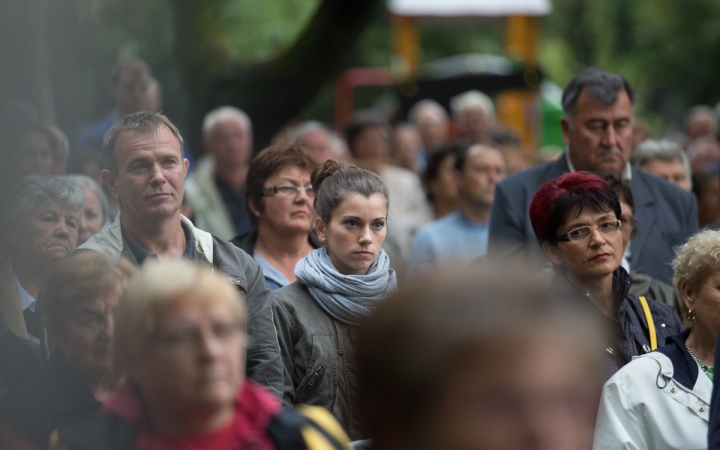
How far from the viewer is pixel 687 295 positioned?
3912 millimetres

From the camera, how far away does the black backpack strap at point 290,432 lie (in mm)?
1971

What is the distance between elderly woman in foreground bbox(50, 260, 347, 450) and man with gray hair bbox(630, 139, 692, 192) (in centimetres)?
484

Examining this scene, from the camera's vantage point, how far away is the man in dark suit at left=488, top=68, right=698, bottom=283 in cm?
511

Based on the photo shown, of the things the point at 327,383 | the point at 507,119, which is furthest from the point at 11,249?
the point at 507,119

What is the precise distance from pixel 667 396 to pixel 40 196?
2.52m

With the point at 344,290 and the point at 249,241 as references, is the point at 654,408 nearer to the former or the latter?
the point at 344,290

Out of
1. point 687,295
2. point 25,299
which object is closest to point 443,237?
point 687,295

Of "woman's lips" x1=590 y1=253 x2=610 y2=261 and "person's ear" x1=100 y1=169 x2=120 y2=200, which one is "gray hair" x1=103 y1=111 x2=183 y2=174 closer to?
"person's ear" x1=100 y1=169 x2=120 y2=200

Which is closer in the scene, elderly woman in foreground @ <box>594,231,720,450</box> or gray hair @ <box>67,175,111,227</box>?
elderly woman in foreground @ <box>594,231,720,450</box>

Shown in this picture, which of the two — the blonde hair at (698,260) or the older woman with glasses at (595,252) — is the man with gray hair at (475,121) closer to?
the older woman with glasses at (595,252)

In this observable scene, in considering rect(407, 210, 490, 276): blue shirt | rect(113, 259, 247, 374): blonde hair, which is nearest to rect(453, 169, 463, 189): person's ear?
rect(407, 210, 490, 276): blue shirt

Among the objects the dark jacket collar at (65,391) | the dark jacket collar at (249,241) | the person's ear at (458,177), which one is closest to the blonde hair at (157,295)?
the dark jacket collar at (65,391)

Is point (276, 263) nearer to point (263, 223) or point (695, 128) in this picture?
point (263, 223)

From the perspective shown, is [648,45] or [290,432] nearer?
[290,432]
